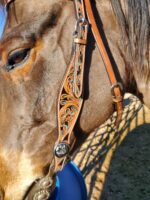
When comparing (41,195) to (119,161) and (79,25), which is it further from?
(119,161)

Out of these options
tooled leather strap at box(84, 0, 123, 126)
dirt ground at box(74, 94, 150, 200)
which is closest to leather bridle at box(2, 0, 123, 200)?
tooled leather strap at box(84, 0, 123, 126)

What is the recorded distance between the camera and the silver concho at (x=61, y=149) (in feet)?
4.28

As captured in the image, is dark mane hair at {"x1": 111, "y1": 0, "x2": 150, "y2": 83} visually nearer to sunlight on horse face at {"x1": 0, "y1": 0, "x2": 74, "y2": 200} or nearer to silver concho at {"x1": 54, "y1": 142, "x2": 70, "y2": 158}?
sunlight on horse face at {"x1": 0, "y1": 0, "x2": 74, "y2": 200}

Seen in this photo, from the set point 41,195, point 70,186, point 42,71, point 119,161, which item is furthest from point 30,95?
point 119,161

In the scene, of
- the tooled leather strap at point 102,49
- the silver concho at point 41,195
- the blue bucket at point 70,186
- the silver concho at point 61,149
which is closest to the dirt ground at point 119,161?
the blue bucket at point 70,186

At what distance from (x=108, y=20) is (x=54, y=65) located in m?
0.28

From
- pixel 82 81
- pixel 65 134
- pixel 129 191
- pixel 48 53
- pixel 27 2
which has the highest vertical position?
pixel 27 2

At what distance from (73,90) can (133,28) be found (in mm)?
351

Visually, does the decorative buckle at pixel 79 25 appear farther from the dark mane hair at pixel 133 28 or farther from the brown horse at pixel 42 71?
the dark mane hair at pixel 133 28

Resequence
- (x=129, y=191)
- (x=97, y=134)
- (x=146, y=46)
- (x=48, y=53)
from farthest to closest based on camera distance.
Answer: (x=97, y=134) → (x=129, y=191) → (x=146, y=46) → (x=48, y=53)

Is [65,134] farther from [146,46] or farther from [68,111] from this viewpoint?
[146,46]

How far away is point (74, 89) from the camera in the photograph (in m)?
1.28

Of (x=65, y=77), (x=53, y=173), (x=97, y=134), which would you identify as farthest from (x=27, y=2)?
(x=97, y=134)

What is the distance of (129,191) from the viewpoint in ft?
10.4
